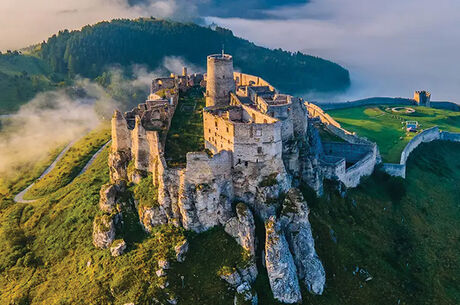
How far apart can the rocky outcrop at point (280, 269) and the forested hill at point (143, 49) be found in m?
129

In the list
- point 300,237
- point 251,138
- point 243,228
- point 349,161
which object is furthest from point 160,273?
point 349,161

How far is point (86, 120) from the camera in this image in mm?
118750

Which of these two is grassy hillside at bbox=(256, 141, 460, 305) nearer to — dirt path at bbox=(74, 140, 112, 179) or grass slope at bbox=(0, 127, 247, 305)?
grass slope at bbox=(0, 127, 247, 305)

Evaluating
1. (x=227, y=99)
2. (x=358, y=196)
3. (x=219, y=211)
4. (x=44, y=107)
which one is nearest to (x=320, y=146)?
(x=358, y=196)

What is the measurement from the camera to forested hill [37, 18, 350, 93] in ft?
540

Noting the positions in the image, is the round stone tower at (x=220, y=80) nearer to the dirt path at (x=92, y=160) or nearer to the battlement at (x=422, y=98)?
the dirt path at (x=92, y=160)

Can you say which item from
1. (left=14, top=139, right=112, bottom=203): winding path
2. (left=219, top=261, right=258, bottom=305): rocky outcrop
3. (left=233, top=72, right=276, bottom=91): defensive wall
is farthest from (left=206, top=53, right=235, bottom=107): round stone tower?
(left=14, top=139, right=112, bottom=203): winding path

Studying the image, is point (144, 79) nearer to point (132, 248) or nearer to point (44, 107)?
point (44, 107)

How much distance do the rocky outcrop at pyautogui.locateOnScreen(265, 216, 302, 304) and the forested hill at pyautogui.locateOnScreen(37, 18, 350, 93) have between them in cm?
12941

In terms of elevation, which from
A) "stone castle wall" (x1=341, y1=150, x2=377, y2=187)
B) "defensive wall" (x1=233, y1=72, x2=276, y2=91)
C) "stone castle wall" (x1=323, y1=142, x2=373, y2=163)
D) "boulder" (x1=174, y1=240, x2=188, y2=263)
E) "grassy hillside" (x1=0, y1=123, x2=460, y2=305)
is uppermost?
"defensive wall" (x1=233, y1=72, x2=276, y2=91)

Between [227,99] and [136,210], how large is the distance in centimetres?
1709

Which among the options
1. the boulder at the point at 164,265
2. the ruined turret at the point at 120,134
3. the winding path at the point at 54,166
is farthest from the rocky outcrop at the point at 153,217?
the winding path at the point at 54,166

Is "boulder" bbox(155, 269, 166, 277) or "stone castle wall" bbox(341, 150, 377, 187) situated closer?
"boulder" bbox(155, 269, 166, 277)

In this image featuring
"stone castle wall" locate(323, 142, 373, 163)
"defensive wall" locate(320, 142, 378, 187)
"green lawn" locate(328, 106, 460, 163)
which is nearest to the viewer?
"defensive wall" locate(320, 142, 378, 187)
